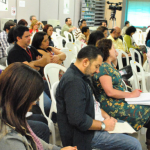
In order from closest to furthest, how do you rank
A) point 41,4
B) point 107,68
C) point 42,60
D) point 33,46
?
point 107,68 < point 42,60 < point 33,46 < point 41,4

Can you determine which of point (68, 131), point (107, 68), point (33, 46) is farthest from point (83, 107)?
point (33, 46)

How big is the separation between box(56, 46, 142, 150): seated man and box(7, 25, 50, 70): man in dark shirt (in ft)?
3.89

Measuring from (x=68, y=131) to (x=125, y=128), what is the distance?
0.45 meters

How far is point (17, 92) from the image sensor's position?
1.01m

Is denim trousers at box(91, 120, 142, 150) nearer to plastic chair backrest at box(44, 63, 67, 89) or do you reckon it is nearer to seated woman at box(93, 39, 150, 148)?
seated woman at box(93, 39, 150, 148)

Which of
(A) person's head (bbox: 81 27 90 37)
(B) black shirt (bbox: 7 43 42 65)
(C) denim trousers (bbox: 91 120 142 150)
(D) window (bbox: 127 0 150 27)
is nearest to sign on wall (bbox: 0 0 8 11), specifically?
(A) person's head (bbox: 81 27 90 37)

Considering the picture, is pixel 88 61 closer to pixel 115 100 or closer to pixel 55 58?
pixel 115 100

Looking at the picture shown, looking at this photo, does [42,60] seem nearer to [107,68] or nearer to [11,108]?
[107,68]

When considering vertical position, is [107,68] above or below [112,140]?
above

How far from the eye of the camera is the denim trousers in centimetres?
168

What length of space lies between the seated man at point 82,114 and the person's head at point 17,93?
515 millimetres

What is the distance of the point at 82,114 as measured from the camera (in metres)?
1.54

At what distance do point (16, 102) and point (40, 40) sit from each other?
2.29m

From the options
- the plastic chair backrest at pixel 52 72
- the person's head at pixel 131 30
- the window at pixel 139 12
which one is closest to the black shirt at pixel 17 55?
the plastic chair backrest at pixel 52 72
